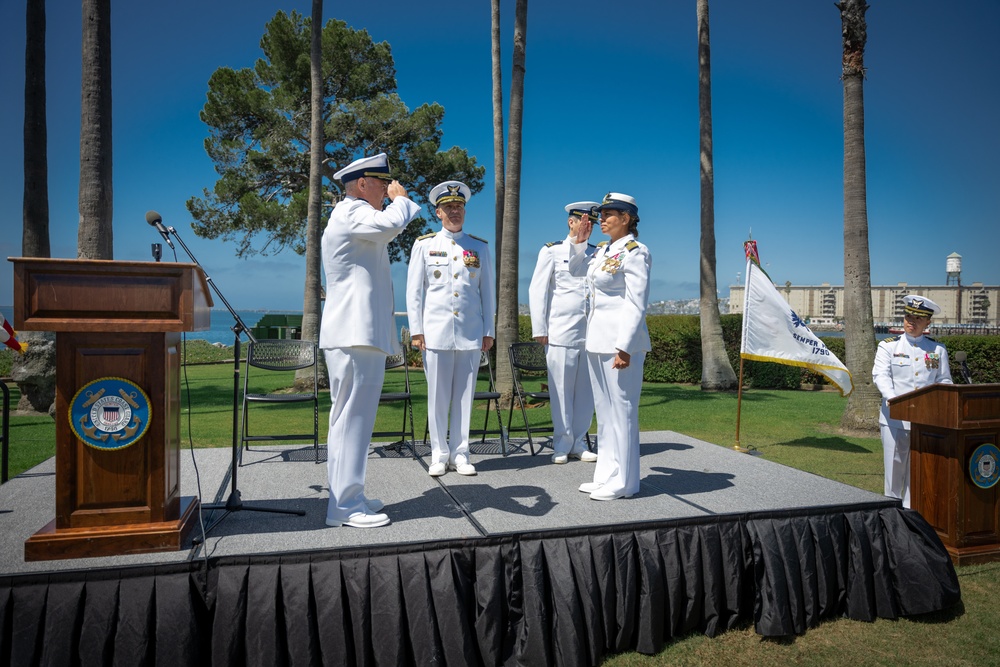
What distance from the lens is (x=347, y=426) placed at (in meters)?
3.68

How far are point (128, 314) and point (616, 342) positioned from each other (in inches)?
111

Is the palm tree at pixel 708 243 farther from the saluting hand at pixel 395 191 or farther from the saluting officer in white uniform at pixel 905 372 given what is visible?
the saluting hand at pixel 395 191

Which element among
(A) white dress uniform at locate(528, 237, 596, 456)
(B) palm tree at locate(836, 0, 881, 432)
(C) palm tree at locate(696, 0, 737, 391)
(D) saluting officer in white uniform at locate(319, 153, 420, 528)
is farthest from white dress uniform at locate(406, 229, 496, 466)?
(C) palm tree at locate(696, 0, 737, 391)

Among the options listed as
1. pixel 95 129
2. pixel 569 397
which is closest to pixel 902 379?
pixel 569 397

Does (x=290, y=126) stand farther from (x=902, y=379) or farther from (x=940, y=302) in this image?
(x=940, y=302)

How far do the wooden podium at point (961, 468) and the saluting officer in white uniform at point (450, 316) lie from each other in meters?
3.18

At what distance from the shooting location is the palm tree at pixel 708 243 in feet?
46.2

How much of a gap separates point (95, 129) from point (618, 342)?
714cm

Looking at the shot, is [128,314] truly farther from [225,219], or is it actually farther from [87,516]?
[225,219]

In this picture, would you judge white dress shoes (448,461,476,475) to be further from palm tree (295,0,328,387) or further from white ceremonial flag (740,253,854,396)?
palm tree (295,0,328,387)

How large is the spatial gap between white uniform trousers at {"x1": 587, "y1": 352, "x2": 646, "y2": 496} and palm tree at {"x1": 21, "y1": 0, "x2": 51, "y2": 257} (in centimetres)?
1035

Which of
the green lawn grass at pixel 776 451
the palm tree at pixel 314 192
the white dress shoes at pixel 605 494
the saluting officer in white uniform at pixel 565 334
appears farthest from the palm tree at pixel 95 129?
the white dress shoes at pixel 605 494

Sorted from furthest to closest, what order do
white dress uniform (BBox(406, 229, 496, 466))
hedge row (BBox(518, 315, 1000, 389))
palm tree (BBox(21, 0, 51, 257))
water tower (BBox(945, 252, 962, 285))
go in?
water tower (BBox(945, 252, 962, 285)) → hedge row (BBox(518, 315, 1000, 389)) → palm tree (BBox(21, 0, 51, 257)) → white dress uniform (BBox(406, 229, 496, 466))

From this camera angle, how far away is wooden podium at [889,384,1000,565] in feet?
14.2
